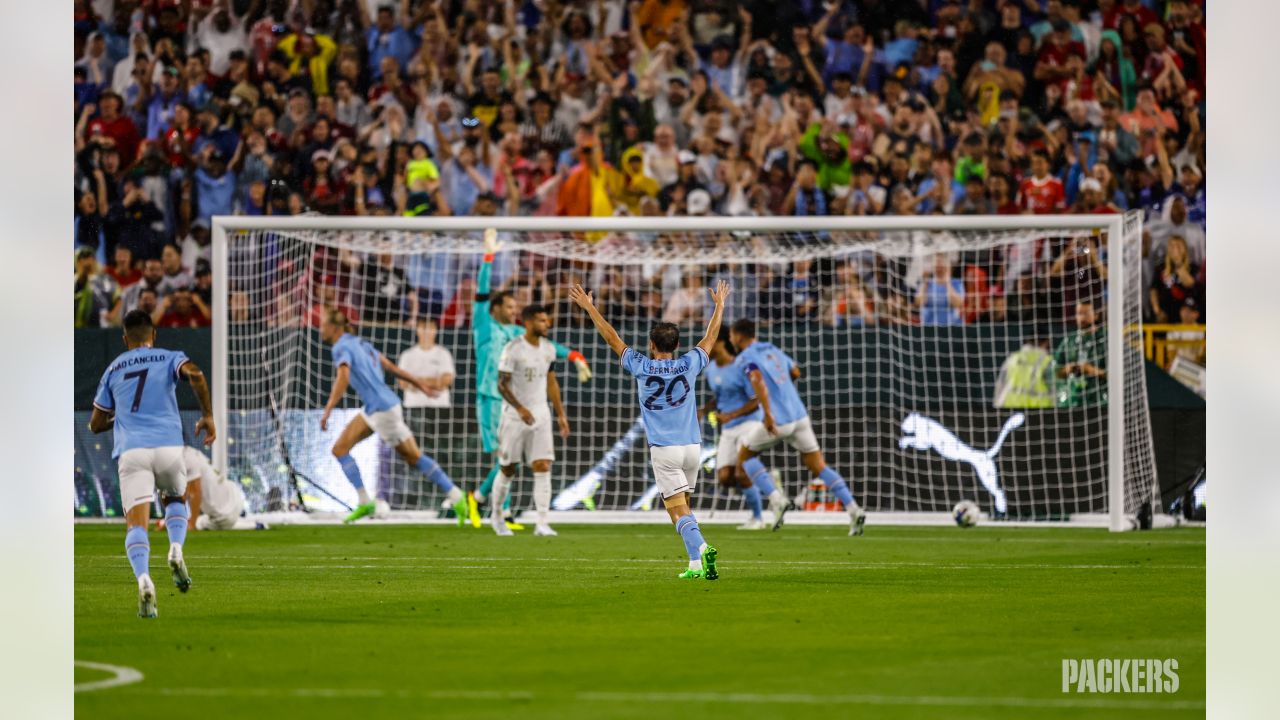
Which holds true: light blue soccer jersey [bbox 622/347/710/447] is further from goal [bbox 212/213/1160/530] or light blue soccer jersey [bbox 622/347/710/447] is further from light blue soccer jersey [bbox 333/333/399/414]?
light blue soccer jersey [bbox 333/333/399/414]

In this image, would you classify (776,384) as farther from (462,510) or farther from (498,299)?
(462,510)

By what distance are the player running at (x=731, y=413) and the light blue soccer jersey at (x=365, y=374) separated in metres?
3.27

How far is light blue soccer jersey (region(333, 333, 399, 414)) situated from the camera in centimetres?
1666

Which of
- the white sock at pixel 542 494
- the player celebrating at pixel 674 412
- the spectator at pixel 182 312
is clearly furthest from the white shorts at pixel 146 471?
the spectator at pixel 182 312

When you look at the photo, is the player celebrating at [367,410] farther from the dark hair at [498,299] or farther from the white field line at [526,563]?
the white field line at [526,563]

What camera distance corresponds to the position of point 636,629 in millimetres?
8641

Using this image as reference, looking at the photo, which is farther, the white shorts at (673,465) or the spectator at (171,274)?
the spectator at (171,274)

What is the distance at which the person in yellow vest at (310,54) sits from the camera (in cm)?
2164

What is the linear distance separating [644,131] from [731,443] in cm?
571

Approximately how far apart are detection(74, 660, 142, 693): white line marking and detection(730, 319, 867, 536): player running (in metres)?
8.53

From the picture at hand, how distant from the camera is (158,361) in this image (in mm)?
9883

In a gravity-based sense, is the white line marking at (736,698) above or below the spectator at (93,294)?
below
